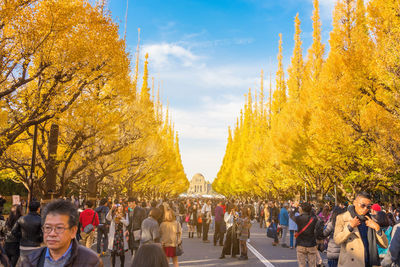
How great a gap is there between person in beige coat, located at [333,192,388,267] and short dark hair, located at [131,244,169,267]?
7.17 feet

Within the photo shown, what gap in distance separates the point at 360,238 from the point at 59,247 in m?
3.21

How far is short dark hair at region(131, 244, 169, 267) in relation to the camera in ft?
9.72

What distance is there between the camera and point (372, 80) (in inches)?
612

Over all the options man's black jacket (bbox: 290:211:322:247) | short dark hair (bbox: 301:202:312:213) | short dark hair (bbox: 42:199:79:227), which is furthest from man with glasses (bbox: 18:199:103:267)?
short dark hair (bbox: 301:202:312:213)

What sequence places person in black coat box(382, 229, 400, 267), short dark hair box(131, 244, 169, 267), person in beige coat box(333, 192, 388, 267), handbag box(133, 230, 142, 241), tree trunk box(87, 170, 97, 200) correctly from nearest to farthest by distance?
short dark hair box(131, 244, 169, 267) < person in black coat box(382, 229, 400, 267) < person in beige coat box(333, 192, 388, 267) < handbag box(133, 230, 142, 241) < tree trunk box(87, 170, 97, 200)

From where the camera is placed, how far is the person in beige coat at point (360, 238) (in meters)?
4.15

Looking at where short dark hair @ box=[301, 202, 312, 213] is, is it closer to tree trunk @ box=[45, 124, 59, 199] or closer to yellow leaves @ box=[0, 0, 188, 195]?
yellow leaves @ box=[0, 0, 188, 195]

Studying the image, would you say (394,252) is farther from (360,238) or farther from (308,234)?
(308,234)

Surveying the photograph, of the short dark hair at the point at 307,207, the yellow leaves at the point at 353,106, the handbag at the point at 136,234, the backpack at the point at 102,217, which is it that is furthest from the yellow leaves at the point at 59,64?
the yellow leaves at the point at 353,106

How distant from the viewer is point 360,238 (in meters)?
4.27

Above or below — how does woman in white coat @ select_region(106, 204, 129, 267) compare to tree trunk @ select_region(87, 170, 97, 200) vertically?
below

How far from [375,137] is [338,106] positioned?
7.65ft

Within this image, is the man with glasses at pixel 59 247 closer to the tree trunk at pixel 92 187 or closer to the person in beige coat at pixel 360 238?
the person in beige coat at pixel 360 238

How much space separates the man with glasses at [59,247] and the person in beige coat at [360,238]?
287 centimetres
